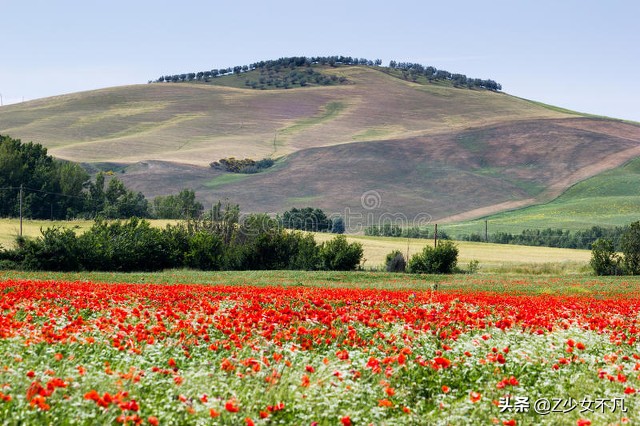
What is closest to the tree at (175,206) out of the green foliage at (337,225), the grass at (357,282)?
the green foliage at (337,225)

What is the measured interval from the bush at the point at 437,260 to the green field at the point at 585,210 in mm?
61813

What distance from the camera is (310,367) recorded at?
965 cm

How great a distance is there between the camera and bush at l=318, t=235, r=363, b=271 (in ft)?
186

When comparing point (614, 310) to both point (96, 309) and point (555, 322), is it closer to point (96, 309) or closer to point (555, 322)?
point (555, 322)

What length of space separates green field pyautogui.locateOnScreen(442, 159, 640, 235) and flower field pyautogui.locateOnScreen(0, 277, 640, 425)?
105 metres

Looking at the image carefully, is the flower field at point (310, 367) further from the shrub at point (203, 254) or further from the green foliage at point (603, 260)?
the green foliage at point (603, 260)

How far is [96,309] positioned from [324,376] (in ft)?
24.4

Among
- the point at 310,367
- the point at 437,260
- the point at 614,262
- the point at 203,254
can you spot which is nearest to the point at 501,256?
the point at 614,262

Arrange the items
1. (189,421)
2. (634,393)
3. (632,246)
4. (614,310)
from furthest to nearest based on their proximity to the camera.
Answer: (632,246) < (614,310) < (634,393) < (189,421)

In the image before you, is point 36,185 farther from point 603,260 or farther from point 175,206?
point 603,260

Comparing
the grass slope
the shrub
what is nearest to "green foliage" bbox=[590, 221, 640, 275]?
the shrub

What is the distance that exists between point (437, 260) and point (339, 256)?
7187 mm

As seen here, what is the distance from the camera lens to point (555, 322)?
15.9 m

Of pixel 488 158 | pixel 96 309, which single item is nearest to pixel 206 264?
pixel 96 309
